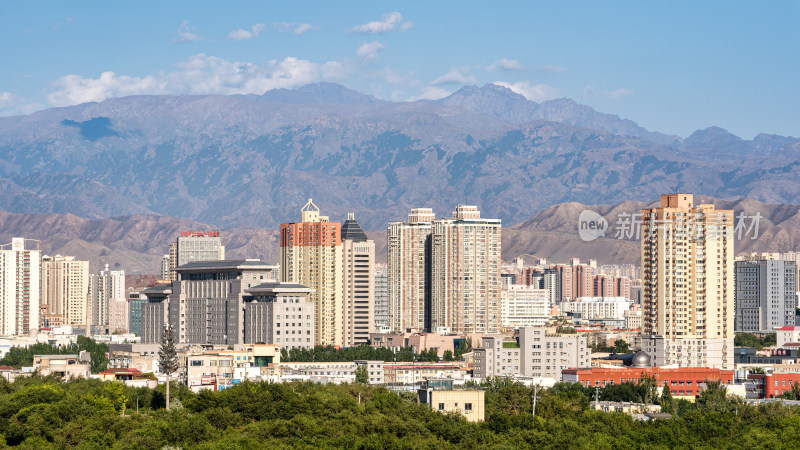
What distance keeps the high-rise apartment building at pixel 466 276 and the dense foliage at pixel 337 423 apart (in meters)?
72.3

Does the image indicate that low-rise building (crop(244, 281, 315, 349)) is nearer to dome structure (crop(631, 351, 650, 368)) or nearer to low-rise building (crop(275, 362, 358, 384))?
low-rise building (crop(275, 362, 358, 384))

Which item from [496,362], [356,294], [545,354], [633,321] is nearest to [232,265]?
[356,294]

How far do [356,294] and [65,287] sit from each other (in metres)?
71.9

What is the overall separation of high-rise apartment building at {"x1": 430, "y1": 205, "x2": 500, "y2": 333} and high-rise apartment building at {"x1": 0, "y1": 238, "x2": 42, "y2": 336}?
42533 millimetres

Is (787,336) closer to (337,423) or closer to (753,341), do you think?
(753,341)

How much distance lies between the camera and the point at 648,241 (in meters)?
107

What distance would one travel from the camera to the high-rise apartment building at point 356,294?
5094 inches

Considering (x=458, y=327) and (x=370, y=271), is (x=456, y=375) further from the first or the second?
(x=458, y=327)

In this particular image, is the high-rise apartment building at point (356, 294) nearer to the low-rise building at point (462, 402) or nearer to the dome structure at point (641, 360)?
the dome structure at point (641, 360)

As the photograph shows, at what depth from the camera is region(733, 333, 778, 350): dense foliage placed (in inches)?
4835

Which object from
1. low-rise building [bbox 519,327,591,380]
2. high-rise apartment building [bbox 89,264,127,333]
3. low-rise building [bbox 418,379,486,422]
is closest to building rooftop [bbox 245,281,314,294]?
low-rise building [bbox 519,327,591,380]

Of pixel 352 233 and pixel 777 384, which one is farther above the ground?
pixel 352 233

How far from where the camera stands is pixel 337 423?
188 feet

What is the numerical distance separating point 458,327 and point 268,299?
32.5 metres
